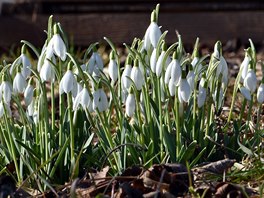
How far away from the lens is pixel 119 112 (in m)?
3.19

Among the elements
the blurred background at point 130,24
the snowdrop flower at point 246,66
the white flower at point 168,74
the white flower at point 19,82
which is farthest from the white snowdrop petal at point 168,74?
the blurred background at point 130,24

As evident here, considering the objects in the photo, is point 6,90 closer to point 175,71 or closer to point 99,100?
point 99,100

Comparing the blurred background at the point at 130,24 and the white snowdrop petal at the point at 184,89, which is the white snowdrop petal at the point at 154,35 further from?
the blurred background at the point at 130,24

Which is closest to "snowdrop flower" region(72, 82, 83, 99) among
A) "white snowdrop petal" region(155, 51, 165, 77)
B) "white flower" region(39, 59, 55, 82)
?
"white flower" region(39, 59, 55, 82)

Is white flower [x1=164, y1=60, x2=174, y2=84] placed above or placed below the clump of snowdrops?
above

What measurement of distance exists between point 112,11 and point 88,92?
4.71 m

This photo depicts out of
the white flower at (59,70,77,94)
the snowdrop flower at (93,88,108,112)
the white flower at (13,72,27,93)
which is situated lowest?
the snowdrop flower at (93,88,108,112)

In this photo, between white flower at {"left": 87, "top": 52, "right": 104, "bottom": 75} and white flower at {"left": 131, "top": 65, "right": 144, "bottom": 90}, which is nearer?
white flower at {"left": 131, "top": 65, "right": 144, "bottom": 90}

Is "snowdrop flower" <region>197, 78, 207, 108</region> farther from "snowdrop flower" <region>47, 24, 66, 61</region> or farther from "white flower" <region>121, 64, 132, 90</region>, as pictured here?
"snowdrop flower" <region>47, 24, 66, 61</region>

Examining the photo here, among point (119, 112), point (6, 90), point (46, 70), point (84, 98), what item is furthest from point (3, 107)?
point (119, 112)

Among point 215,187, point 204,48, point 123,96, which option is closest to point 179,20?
point 204,48

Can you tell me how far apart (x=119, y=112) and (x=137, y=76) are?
0.65ft

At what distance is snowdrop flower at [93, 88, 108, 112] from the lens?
3.01 metres

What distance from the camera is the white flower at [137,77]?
3.06 m
